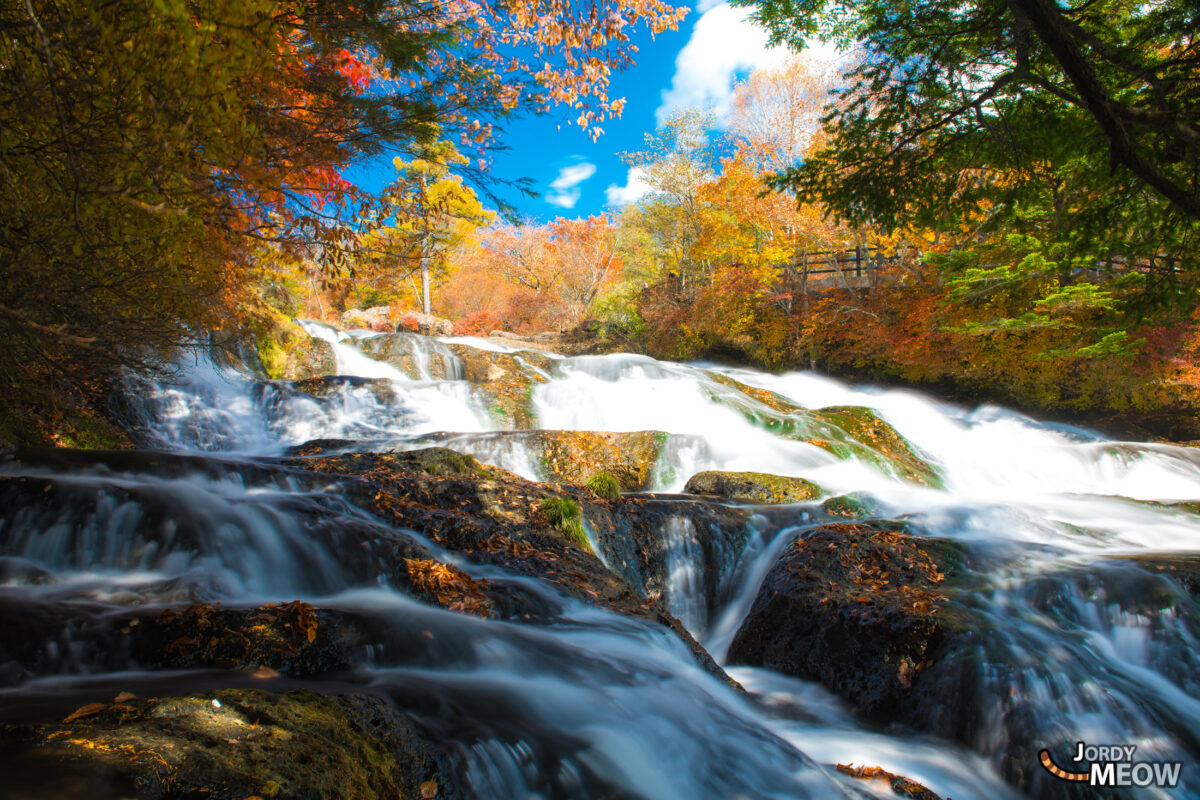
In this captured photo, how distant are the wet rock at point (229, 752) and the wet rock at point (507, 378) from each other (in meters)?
9.06

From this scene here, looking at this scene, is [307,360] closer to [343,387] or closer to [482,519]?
[343,387]

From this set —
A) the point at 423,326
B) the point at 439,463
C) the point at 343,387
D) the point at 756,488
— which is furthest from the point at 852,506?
the point at 423,326

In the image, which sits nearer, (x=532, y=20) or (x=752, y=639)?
(x=752, y=639)

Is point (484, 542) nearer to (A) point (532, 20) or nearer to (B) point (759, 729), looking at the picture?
(B) point (759, 729)

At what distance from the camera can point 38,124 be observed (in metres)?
2.90

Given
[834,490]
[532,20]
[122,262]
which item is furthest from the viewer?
[532,20]

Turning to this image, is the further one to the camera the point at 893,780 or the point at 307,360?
the point at 307,360

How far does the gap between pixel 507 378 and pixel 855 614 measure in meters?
9.89

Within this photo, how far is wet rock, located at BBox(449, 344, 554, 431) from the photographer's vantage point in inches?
445

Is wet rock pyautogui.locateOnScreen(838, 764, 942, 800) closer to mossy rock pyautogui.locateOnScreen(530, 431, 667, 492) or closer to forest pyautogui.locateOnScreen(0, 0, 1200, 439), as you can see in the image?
forest pyautogui.locateOnScreen(0, 0, 1200, 439)

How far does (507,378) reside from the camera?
12.6 meters

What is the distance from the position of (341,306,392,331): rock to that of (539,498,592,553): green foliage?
2647cm

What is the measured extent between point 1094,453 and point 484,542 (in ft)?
44.0

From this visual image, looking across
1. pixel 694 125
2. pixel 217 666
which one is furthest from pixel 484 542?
pixel 694 125
